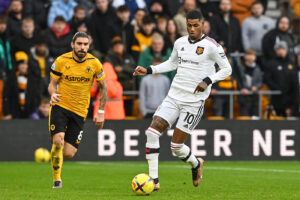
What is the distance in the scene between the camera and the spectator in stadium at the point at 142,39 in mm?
18844

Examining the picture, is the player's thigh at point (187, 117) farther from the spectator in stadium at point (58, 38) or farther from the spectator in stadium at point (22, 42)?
the spectator in stadium at point (22, 42)

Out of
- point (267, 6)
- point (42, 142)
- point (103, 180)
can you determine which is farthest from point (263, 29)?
point (103, 180)

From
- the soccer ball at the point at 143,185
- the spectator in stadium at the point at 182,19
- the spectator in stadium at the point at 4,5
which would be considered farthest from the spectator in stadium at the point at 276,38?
the soccer ball at the point at 143,185

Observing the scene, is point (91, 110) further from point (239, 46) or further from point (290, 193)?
point (290, 193)

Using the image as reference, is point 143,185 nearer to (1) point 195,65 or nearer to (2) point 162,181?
(1) point 195,65

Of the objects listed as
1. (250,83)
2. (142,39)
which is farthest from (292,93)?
(142,39)

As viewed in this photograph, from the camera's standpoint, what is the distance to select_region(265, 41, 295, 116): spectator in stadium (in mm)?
18938

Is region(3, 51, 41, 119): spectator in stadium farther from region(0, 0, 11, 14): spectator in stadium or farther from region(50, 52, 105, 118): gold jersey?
region(50, 52, 105, 118): gold jersey

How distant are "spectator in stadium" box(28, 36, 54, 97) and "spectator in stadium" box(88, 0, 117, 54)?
136 centimetres

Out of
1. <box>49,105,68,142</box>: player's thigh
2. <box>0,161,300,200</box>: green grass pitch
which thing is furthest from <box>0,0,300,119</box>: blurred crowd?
<box>49,105,68,142</box>: player's thigh

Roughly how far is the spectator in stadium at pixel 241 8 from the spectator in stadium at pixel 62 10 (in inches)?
167

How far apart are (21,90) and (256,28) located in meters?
6.15

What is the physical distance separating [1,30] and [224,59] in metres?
8.42

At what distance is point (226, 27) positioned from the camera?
19359mm
